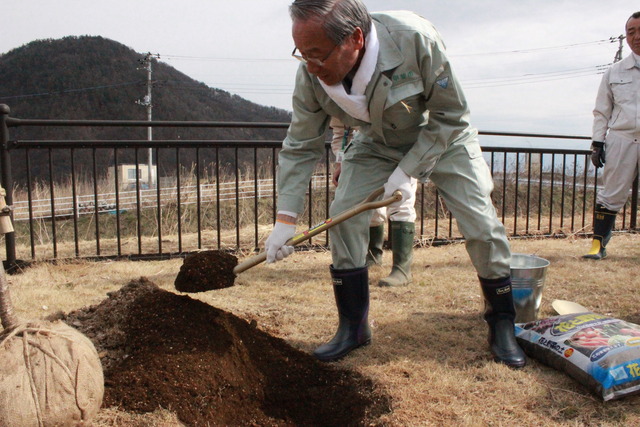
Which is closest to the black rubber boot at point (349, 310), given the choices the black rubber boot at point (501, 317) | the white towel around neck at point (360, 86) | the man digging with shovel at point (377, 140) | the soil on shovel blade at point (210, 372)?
the man digging with shovel at point (377, 140)

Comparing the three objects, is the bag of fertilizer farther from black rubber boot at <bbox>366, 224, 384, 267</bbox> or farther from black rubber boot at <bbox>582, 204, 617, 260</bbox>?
black rubber boot at <bbox>582, 204, 617, 260</bbox>

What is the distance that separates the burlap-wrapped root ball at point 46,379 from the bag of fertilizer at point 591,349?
180cm

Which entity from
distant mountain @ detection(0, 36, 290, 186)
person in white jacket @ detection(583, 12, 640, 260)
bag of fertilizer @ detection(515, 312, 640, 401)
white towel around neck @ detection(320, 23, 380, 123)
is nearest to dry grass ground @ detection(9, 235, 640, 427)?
bag of fertilizer @ detection(515, 312, 640, 401)

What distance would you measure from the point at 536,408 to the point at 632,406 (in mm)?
351

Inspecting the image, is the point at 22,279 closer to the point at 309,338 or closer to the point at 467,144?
the point at 309,338

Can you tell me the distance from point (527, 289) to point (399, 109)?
4.14 ft

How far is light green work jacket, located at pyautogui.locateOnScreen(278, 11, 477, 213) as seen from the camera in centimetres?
200

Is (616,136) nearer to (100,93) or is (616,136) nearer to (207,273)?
(207,273)

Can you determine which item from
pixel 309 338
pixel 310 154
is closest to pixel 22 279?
pixel 309 338

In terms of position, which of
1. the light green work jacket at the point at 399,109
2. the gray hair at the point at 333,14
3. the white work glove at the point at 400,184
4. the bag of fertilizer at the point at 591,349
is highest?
the gray hair at the point at 333,14

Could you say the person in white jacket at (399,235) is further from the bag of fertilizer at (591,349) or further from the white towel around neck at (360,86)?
the white towel around neck at (360,86)

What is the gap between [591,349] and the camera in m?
2.01

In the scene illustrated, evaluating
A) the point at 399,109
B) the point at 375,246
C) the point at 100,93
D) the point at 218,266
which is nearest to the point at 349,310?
the point at 218,266

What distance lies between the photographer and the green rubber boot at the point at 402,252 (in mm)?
3629
